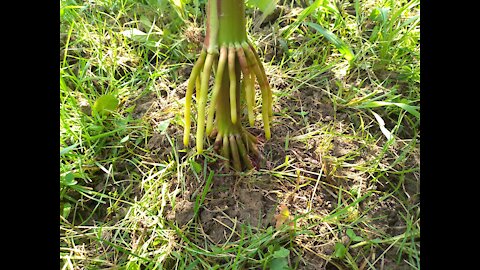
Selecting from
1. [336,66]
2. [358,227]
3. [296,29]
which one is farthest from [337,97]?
[358,227]

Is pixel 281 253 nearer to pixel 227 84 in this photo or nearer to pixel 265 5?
pixel 227 84

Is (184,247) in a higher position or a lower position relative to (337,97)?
lower

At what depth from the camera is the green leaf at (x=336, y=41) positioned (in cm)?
184

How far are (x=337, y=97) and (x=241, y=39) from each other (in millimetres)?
594

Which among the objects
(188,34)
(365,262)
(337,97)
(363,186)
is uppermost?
(188,34)

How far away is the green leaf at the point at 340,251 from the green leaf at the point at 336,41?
773 mm

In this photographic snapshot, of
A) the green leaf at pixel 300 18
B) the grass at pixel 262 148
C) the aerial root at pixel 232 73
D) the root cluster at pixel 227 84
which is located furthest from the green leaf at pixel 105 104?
the green leaf at pixel 300 18

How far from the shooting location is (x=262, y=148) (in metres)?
1.60

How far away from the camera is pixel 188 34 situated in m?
1.94

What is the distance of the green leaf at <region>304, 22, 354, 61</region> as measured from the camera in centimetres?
184

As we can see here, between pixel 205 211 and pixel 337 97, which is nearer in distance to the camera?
pixel 205 211

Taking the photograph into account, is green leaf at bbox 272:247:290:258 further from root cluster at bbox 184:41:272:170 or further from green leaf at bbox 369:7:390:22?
green leaf at bbox 369:7:390:22

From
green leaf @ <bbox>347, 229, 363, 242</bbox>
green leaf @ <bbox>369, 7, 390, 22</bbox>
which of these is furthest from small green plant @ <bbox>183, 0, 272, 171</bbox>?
green leaf @ <bbox>369, 7, 390, 22</bbox>

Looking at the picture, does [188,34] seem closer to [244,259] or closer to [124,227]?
[124,227]
